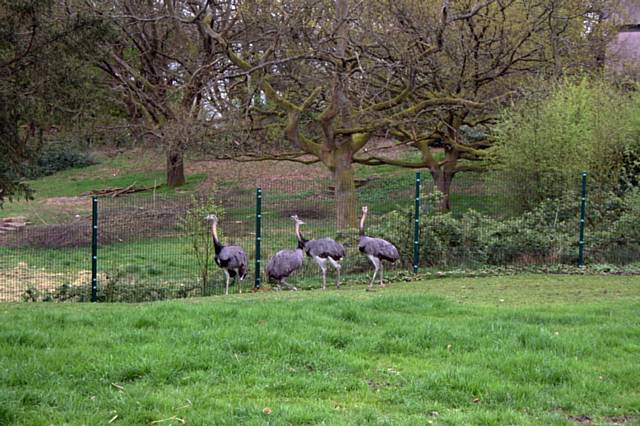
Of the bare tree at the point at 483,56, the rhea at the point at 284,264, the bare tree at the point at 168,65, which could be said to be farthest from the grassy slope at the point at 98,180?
the rhea at the point at 284,264

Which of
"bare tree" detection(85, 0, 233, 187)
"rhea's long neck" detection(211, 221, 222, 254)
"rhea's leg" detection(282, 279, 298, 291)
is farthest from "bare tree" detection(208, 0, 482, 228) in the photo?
"rhea's long neck" detection(211, 221, 222, 254)

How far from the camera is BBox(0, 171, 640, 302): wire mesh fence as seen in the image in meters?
16.0

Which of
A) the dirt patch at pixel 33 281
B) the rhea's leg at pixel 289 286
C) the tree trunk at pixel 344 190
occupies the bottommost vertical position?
the dirt patch at pixel 33 281

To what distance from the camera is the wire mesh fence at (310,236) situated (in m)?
16.0

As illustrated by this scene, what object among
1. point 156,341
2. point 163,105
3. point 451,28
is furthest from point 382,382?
point 163,105

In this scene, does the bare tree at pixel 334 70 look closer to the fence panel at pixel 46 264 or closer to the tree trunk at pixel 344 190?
the tree trunk at pixel 344 190

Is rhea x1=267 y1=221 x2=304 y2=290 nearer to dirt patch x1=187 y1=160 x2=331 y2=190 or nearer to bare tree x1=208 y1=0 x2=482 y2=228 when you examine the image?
bare tree x1=208 y1=0 x2=482 y2=228

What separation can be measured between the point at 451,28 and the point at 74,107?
43.8 ft

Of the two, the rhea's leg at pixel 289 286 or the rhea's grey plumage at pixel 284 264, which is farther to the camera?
the rhea's leg at pixel 289 286

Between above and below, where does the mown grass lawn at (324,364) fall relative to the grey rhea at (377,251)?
below

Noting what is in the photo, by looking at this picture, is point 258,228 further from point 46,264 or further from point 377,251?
point 46,264

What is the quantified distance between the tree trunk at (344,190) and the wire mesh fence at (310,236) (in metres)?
0.04

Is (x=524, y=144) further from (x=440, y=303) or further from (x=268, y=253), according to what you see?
(x=440, y=303)

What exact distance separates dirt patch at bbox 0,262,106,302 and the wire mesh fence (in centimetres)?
3
